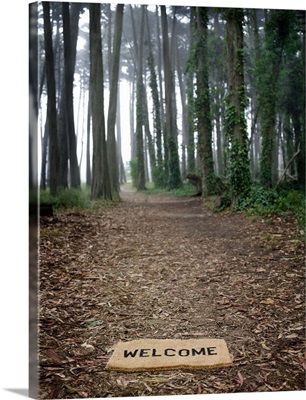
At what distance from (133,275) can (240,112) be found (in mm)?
1784

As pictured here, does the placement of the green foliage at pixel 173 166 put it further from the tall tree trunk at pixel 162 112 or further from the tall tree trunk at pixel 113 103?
the tall tree trunk at pixel 113 103

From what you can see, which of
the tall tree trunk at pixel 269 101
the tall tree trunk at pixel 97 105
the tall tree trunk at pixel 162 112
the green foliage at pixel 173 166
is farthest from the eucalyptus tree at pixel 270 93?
the tall tree trunk at pixel 97 105

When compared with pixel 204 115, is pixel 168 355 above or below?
below

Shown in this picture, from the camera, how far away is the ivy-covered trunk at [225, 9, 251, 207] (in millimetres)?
3119

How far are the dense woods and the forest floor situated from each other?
15.1 inches

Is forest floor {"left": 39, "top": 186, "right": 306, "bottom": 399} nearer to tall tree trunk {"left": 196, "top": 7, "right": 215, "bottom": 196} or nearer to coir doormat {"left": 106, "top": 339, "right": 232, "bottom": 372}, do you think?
coir doormat {"left": 106, "top": 339, "right": 232, "bottom": 372}

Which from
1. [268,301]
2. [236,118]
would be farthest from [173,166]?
[268,301]

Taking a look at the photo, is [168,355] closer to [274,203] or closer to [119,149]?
[119,149]

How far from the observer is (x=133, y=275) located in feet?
7.84

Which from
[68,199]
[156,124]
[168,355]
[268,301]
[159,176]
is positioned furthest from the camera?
[159,176]

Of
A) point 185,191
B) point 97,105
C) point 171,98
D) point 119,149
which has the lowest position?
point 185,191

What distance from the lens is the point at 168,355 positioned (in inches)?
77.4

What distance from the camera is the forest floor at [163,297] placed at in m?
1.88

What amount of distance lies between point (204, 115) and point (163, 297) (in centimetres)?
162
